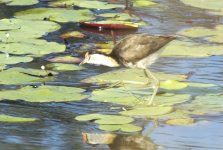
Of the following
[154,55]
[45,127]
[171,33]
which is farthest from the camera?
[171,33]

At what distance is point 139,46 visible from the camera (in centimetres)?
610

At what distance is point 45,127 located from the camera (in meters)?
5.18

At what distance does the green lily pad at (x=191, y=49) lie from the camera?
23.4 feet

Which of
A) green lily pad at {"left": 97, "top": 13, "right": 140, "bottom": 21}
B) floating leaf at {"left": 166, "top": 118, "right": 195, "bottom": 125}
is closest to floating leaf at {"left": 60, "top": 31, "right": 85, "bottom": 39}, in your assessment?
green lily pad at {"left": 97, "top": 13, "right": 140, "bottom": 21}

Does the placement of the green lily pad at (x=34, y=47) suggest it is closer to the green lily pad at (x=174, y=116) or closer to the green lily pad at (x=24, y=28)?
the green lily pad at (x=24, y=28)

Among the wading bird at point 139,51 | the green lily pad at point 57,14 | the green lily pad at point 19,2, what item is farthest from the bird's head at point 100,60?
the green lily pad at point 19,2

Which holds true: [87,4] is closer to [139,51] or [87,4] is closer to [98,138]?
[139,51]

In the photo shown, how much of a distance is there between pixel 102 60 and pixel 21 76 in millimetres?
627

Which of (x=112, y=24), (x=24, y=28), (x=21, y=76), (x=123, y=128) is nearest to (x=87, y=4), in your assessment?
(x=112, y=24)

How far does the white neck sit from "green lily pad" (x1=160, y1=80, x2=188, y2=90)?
41 cm

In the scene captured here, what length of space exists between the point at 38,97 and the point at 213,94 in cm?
123

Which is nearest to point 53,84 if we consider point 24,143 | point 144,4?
point 24,143

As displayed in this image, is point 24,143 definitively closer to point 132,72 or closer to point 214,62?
point 132,72

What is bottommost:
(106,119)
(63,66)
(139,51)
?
(63,66)
